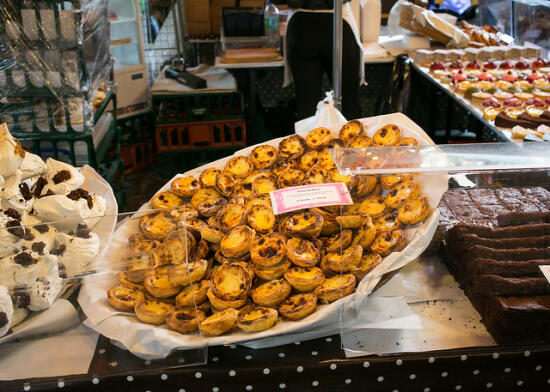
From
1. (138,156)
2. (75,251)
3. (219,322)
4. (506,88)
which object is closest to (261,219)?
(219,322)

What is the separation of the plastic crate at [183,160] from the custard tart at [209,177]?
273cm

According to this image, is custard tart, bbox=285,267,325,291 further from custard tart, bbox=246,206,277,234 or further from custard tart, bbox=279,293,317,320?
custard tart, bbox=246,206,277,234

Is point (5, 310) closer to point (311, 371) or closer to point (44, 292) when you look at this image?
point (44, 292)

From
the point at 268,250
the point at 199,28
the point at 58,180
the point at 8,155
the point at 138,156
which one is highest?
the point at 199,28

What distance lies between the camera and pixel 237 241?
1394mm

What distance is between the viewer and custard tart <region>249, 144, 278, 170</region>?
5.89 feet

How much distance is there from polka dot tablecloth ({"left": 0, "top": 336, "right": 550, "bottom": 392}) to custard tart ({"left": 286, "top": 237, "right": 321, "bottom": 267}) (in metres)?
0.19

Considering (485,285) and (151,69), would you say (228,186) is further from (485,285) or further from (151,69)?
(151,69)

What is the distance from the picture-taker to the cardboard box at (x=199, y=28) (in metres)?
5.03

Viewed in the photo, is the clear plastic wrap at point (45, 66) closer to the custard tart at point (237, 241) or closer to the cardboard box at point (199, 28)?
the custard tart at point (237, 241)

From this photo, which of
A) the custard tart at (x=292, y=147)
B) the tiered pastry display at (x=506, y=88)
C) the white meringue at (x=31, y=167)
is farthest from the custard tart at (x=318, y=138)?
the tiered pastry display at (x=506, y=88)

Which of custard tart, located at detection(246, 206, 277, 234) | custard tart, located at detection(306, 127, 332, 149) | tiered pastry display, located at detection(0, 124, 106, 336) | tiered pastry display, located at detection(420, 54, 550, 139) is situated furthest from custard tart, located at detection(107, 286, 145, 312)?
tiered pastry display, located at detection(420, 54, 550, 139)

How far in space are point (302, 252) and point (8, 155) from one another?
0.80m

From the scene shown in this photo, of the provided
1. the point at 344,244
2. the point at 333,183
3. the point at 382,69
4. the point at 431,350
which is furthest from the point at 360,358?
the point at 382,69
